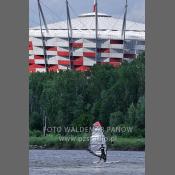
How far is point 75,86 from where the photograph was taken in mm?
31203

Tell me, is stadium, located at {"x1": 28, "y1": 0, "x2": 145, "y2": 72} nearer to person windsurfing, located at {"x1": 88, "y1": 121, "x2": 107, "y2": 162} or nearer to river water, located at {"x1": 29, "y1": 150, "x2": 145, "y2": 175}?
person windsurfing, located at {"x1": 88, "y1": 121, "x2": 107, "y2": 162}

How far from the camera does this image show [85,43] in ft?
103

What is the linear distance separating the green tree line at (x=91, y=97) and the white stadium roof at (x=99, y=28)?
533 millimetres

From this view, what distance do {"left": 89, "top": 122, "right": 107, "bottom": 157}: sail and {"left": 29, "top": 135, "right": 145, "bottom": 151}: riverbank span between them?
0.35 ft

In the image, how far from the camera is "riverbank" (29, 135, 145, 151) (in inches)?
1197

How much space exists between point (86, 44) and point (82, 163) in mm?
2320

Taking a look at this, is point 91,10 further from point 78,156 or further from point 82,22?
point 78,156

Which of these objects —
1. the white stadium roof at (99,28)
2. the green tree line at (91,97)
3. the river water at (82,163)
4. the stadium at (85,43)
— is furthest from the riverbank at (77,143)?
the white stadium roof at (99,28)

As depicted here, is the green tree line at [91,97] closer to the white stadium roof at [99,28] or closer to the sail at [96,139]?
the sail at [96,139]

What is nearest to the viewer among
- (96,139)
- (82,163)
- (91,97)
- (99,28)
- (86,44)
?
(82,163)

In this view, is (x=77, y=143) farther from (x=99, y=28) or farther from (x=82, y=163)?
(x=99, y=28)

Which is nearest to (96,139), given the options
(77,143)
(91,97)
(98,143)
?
(98,143)

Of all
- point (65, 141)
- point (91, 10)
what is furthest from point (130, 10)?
point (65, 141)

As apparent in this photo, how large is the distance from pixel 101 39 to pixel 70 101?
1.28 meters
